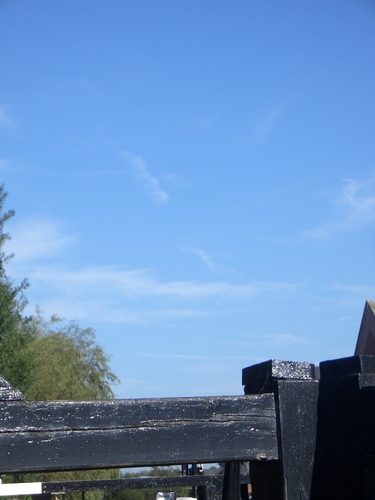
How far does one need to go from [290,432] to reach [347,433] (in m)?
0.21

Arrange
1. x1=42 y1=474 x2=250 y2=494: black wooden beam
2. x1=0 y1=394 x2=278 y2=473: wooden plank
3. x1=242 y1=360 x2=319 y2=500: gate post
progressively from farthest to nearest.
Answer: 1. x1=42 y1=474 x2=250 y2=494: black wooden beam
2. x1=242 y1=360 x2=319 y2=500: gate post
3. x1=0 y1=394 x2=278 y2=473: wooden plank

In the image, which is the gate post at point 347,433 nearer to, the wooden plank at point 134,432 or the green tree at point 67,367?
the wooden plank at point 134,432

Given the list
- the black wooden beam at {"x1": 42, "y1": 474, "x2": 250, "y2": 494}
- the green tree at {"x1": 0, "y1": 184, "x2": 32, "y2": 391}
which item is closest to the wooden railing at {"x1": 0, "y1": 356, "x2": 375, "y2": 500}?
the black wooden beam at {"x1": 42, "y1": 474, "x2": 250, "y2": 494}

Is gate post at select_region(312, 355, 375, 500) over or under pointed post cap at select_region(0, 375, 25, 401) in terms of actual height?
under

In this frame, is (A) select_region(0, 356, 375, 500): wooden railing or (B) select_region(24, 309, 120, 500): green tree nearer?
(A) select_region(0, 356, 375, 500): wooden railing

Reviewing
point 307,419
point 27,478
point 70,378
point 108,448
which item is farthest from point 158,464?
point 70,378

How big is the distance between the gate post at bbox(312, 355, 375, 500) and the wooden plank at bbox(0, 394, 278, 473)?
0.67 ft

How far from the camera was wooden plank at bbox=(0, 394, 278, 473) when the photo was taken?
6.85ft

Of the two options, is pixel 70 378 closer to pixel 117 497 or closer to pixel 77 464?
pixel 117 497

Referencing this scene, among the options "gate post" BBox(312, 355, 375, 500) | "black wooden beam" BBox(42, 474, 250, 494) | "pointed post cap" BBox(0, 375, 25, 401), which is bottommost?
"black wooden beam" BBox(42, 474, 250, 494)

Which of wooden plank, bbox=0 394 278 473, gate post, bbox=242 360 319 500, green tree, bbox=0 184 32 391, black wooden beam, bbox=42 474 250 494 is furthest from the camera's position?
green tree, bbox=0 184 32 391

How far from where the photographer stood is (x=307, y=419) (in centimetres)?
234

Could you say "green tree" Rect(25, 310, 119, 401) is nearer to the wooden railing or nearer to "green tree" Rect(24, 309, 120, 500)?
"green tree" Rect(24, 309, 120, 500)

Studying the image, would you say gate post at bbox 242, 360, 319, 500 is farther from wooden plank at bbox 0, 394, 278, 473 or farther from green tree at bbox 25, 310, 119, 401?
green tree at bbox 25, 310, 119, 401
